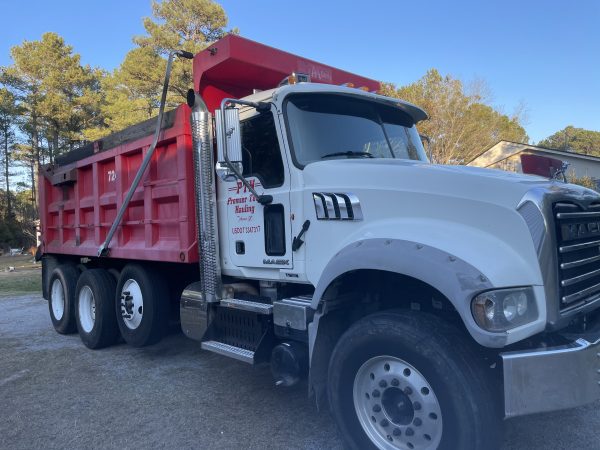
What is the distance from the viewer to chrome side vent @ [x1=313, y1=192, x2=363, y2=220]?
3340mm

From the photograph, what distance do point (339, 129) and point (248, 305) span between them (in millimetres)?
1680

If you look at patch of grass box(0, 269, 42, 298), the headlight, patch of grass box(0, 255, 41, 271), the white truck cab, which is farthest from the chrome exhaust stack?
patch of grass box(0, 255, 41, 271)

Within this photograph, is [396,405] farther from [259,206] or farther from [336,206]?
[259,206]

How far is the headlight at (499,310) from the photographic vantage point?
248cm

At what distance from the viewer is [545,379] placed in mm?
2469

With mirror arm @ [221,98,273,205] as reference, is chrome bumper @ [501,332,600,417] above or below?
below

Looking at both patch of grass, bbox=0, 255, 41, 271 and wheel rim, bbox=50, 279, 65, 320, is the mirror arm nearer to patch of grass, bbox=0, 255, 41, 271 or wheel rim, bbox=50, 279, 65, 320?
wheel rim, bbox=50, 279, 65, 320

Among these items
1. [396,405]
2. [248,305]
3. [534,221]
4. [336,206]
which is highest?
[336,206]

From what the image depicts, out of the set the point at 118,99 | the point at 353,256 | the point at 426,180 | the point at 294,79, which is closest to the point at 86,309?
the point at 294,79

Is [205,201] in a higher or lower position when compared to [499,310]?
higher

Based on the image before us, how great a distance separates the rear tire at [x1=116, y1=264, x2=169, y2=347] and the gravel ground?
14.2 inches

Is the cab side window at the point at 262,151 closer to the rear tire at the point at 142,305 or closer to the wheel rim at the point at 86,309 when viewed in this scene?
the rear tire at the point at 142,305

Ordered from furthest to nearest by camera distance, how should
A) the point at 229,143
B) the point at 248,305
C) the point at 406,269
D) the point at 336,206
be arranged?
the point at 248,305
the point at 229,143
the point at 336,206
the point at 406,269

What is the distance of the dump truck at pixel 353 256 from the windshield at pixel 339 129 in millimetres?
16
